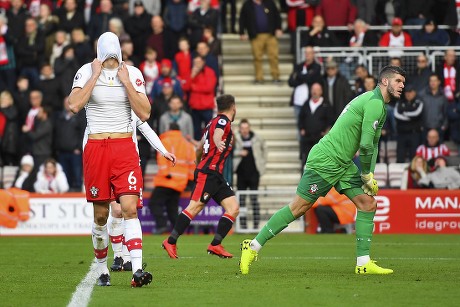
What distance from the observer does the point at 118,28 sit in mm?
26188

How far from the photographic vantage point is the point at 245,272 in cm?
1327

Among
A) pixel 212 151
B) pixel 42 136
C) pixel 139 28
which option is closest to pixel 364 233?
pixel 212 151

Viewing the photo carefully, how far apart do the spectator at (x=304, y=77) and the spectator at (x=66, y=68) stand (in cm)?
465

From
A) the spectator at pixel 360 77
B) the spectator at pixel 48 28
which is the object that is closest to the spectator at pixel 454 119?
the spectator at pixel 360 77

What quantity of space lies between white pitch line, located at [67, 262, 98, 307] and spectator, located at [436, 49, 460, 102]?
13.4 metres

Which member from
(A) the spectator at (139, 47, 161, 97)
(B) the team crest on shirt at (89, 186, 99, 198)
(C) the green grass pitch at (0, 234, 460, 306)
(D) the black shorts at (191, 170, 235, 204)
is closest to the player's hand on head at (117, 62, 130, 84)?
(B) the team crest on shirt at (89, 186, 99, 198)

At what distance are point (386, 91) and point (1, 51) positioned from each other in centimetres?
1529

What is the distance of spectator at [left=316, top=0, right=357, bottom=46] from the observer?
27.2 meters

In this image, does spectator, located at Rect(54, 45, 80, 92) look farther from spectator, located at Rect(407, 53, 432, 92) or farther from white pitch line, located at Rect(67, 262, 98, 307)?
white pitch line, located at Rect(67, 262, 98, 307)

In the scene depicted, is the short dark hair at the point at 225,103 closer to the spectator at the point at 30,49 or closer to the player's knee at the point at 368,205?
the player's knee at the point at 368,205

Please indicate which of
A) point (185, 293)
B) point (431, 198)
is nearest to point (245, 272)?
point (185, 293)

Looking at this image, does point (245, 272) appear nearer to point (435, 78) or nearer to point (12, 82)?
point (435, 78)

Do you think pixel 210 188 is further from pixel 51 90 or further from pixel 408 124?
pixel 51 90

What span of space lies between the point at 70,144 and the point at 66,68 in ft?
6.03
